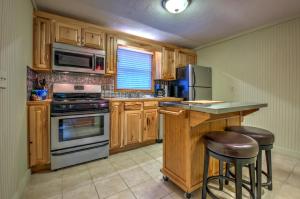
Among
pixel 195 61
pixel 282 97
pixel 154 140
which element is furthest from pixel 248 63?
pixel 154 140

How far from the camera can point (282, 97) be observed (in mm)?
2738

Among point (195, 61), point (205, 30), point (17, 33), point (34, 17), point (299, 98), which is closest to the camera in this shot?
point (17, 33)

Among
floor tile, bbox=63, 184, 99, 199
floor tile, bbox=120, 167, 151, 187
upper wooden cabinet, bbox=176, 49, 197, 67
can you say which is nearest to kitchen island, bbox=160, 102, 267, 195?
floor tile, bbox=120, 167, 151, 187

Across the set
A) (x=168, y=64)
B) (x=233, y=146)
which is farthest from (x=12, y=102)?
(x=168, y=64)

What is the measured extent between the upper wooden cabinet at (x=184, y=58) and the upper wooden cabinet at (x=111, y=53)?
1733 millimetres

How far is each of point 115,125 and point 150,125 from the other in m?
0.77

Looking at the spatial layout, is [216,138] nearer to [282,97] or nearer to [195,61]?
[282,97]

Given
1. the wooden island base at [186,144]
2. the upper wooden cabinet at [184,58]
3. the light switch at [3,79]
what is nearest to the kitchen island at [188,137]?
the wooden island base at [186,144]

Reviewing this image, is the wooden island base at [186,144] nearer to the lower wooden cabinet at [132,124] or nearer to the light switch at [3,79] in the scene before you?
the lower wooden cabinet at [132,124]

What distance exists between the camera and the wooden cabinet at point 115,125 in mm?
2642

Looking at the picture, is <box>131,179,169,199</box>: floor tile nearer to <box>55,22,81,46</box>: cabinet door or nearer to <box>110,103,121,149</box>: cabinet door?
<box>110,103,121,149</box>: cabinet door

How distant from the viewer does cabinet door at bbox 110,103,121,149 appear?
2.64 meters

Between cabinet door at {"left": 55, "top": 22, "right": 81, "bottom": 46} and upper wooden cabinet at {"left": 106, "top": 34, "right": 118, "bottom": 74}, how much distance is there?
513 mm

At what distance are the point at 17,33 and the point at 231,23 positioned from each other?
3227mm
